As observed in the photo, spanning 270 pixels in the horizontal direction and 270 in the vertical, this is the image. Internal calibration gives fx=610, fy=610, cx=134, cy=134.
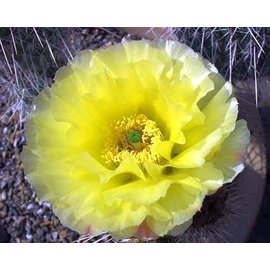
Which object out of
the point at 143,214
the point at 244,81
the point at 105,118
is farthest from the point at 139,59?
the point at 244,81

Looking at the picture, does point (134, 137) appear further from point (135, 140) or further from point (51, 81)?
point (51, 81)

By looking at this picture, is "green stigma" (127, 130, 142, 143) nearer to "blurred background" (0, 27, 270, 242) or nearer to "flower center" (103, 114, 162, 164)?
"flower center" (103, 114, 162, 164)

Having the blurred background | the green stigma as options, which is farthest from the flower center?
the blurred background

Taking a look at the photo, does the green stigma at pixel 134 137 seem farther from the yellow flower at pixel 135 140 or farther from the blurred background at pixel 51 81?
the blurred background at pixel 51 81

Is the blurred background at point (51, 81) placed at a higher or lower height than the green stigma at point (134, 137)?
lower

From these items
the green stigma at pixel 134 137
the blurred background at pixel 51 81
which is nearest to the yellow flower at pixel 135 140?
the green stigma at pixel 134 137

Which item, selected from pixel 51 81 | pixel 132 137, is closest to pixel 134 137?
pixel 132 137

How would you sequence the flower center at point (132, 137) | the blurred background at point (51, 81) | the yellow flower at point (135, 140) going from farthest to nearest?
the blurred background at point (51, 81), the flower center at point (132, 137), the yellow flower at point (135, 140)
